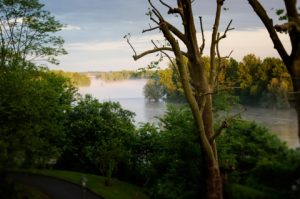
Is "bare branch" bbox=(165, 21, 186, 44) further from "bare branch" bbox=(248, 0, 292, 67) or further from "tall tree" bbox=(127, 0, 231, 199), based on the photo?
"bare branch" bbox=(248, 0, 292, 67)

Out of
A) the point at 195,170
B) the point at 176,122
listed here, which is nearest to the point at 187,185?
the point at 195,170

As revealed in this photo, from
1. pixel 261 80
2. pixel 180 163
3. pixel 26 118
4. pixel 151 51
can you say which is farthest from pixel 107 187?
pixel 261 80

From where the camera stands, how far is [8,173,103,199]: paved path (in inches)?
950

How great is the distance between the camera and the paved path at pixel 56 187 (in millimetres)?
24125

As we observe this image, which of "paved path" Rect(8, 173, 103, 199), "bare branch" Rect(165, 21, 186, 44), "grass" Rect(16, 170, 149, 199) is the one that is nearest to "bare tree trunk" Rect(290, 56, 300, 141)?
"bare branch" Rect(165, 21, 186, 44)

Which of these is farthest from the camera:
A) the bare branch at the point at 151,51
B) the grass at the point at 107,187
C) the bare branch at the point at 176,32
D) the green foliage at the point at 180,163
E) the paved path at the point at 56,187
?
the grass at the point at 107,187

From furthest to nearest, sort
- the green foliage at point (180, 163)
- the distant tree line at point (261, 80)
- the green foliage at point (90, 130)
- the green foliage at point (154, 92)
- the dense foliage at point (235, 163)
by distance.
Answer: the green foliage at point (154, 92), the distant tree line at point (261, 80), the green foliage at point (90, 130), the green foliage at point (180, 163), the dense foliage at point (235, 163)

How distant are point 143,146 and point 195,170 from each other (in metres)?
14.7

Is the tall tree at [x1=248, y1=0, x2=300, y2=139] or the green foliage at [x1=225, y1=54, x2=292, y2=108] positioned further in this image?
the green foliage at [x1=225, y1=54, x2=292, y2=108]

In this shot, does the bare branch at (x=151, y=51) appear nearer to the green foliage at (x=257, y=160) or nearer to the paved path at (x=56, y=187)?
the green foliage at (x=257, y=160)

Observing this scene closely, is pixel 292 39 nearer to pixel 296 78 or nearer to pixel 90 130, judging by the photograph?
pixel 296 78

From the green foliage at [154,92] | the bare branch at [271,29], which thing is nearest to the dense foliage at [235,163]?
the bare branch at [271,29]

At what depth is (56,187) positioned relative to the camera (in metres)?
26.3

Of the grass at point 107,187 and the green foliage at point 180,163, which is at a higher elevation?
the green foliage at point 180,163
